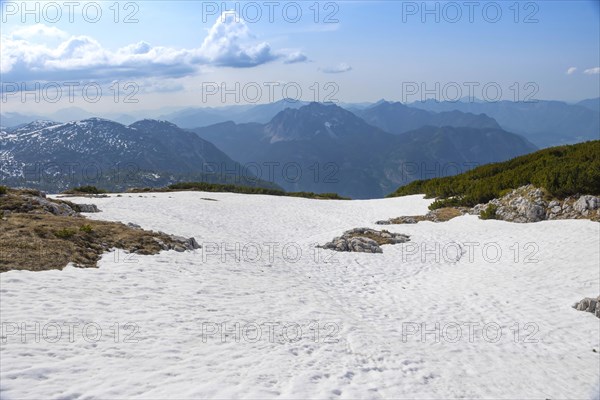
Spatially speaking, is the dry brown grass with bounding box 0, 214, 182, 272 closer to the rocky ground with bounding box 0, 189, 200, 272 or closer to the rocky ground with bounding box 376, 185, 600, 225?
Result: the rocky ground with bounding box 0, 189, 200, 272

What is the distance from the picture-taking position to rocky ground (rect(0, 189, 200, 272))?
46.7 feet

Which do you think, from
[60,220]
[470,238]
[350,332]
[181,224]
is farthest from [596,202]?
[60,220]

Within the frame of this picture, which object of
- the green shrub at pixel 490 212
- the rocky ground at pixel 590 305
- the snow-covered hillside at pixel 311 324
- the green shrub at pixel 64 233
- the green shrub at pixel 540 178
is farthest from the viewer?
the green shrub at pixel 490 212

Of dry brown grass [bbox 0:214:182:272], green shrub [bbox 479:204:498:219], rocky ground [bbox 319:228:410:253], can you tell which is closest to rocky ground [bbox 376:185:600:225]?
green shrub [bbox 479:204:498:219]

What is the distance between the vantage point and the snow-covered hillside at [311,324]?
8453 millimetres

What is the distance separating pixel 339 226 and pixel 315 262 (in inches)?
428

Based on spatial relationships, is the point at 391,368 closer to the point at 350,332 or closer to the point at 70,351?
the point at 350,332

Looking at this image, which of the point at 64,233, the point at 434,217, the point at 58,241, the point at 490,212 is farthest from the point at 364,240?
the point at 58,241

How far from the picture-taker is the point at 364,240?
83.9 ft

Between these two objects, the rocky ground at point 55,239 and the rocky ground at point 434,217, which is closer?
the rocky ground at point 55,239

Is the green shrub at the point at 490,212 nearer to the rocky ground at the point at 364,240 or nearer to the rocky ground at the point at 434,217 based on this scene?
the rocky ground at the point at 434,217

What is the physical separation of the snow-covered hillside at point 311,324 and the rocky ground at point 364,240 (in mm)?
1022

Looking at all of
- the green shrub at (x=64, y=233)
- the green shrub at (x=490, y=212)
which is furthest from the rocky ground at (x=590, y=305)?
the green shrub at (x=64, y=233)

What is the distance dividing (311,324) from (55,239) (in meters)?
12.0
